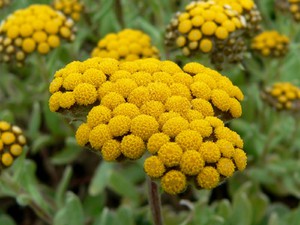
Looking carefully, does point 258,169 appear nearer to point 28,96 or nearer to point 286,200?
point 286,200

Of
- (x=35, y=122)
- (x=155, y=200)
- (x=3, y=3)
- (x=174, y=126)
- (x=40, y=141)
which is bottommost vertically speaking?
(x=40, y=141)

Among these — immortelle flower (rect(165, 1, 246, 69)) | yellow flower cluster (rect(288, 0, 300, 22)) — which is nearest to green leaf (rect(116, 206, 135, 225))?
immortelle flower (rect(165, 1, 246, 69))

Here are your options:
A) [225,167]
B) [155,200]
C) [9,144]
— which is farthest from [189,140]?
[9,144]

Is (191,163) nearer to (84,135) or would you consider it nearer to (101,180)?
(84,135)

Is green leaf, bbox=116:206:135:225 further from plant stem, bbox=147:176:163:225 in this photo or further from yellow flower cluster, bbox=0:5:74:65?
yellow flower cluster, bbox=0:5:74:65

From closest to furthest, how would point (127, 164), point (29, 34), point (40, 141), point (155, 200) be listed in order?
point (155, 200), point (29, 34), point (40, 141), point (127, 164)

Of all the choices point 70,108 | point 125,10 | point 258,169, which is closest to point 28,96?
point 125,10
